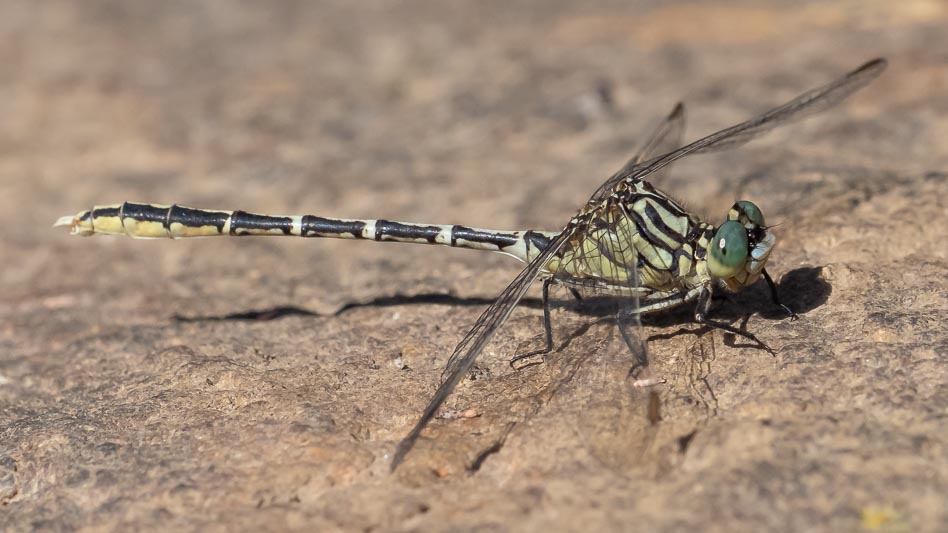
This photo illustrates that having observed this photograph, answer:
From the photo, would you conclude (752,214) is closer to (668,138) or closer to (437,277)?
(668,138)

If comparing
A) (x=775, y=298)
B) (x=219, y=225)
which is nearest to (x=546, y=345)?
(x=775, y=298)

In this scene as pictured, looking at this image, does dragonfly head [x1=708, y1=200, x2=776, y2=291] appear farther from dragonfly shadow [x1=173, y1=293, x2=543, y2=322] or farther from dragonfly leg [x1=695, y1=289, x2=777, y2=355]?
dragonfly shadow [x1=173, y1=293, x2=543, y2=322]

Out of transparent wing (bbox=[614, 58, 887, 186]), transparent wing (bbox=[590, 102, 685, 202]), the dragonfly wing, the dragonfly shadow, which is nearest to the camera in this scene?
the dragonfly wing

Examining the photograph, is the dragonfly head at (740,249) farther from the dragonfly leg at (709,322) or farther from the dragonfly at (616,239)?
the dragonfly leg at (709,322)

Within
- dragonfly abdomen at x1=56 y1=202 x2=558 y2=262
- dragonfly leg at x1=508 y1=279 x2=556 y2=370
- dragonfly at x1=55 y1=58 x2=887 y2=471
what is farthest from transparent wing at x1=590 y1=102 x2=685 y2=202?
dragonfly abdomen at x1=56 y1=202 x2=558 y2=262

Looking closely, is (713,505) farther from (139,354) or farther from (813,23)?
(813,23)
